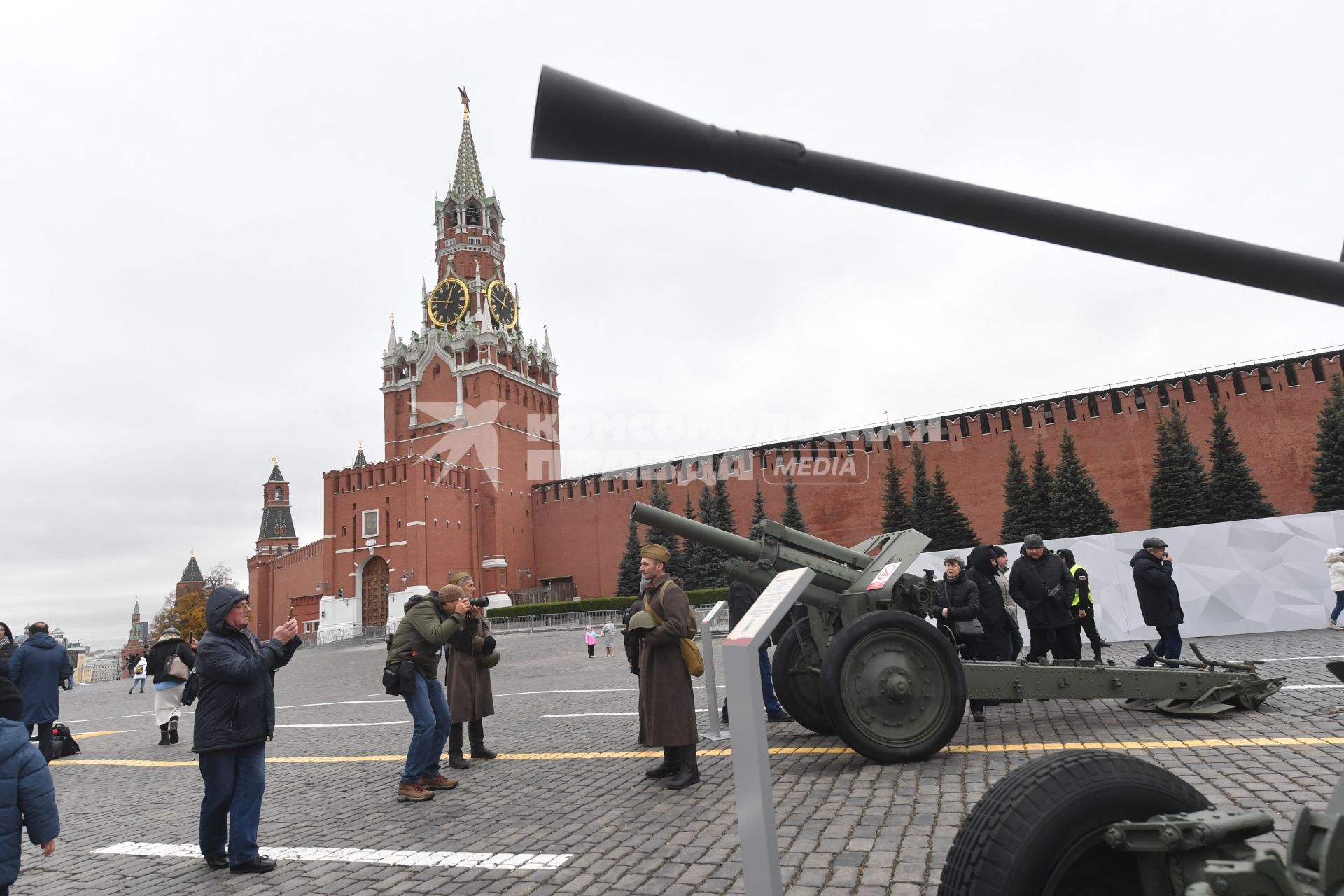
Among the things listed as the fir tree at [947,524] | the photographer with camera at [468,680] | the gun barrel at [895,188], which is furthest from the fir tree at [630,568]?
the gun barrel at [895,188]

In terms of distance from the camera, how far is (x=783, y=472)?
42344 millimetres

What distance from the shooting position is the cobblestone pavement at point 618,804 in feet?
12.0

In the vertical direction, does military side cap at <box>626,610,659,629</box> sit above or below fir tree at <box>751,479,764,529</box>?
below

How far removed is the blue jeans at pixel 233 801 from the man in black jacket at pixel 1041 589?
21.5ft

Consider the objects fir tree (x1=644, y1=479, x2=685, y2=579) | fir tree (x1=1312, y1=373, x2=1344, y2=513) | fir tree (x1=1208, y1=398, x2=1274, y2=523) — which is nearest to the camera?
fir tree (x1=1312, y1=373, x2=1344, y2=513)

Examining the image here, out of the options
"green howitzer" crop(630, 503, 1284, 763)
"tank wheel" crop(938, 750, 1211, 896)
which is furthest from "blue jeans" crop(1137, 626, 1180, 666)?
"tank wheel" crop(938, 750, 1211, 896)

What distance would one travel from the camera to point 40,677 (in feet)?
26.5

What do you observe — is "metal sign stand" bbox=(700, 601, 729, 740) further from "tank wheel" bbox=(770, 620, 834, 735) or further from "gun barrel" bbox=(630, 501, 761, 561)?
"gun barrel" bbox=(630, 501, 761, 561)

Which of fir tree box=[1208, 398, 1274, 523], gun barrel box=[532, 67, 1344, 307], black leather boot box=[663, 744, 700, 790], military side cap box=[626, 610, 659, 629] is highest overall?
fir tree box=[1208, 398, 1274, 523]

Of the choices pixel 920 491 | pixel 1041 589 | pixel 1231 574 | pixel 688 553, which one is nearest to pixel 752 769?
pixel 1041 589

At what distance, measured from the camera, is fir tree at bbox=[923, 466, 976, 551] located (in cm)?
3572

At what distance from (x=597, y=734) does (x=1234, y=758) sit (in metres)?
5.06

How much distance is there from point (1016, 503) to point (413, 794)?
33.7 m

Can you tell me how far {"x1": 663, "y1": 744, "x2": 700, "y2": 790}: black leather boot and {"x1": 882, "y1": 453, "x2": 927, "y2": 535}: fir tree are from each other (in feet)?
105
